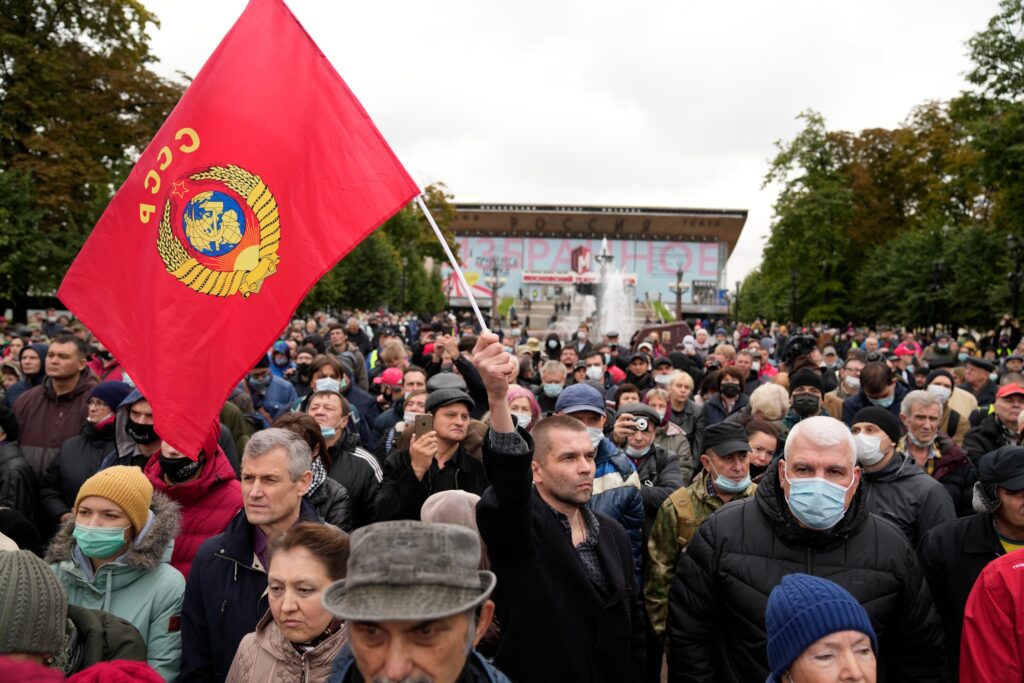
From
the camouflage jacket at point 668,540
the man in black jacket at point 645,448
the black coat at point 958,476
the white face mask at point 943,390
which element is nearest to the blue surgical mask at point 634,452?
the man in black jacket at point 645,448

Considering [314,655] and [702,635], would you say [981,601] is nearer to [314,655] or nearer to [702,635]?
[702,635]

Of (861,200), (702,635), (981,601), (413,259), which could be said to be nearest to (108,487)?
(702,635)

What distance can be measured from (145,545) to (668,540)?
247 cm

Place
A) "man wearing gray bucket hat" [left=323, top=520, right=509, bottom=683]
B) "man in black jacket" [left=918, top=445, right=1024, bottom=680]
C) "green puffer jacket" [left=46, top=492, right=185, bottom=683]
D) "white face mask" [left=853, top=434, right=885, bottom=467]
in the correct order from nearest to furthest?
"man wearing gray bucket hat" [left=323, top=520, right=509, bottom=683] < "green puffer jacket" [left=46, top=492, right=185, bottom=683] < "man in black jacket" [left=918, top=445, right=1024, bottom=680] < "white face mask" [left=853, top=434, right=885, bottom=467]

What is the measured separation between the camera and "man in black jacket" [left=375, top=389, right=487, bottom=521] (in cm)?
459

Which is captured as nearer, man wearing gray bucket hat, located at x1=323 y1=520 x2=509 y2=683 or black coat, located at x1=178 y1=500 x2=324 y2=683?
man wearing gray bucket hat, located at x1=323 y1=520 x2=509 y2=683

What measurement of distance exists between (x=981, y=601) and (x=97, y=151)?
1204 inches

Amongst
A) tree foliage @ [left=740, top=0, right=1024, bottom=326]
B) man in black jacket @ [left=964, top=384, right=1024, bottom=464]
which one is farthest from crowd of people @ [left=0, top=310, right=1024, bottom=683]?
tree foliage @ [left=740, top=0, right=1024, bottom=326]

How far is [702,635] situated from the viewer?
11.7ft

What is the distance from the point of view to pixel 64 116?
27.8 meters

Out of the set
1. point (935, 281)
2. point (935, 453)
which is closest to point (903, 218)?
point (935, 281)

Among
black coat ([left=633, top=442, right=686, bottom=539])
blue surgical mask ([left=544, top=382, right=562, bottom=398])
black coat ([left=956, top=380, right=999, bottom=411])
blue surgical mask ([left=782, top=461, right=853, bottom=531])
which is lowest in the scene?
black coat ([left=633, top=442, right=686, bottom=539])

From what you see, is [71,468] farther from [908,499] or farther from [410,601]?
[908,499]

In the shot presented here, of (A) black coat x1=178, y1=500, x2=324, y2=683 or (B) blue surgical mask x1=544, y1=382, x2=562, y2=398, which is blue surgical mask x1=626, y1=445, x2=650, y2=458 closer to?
(A) black coat x1=178, y1=500, x2=324, y2=683
